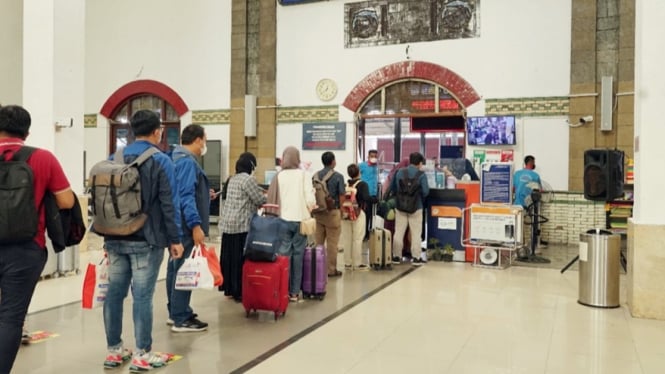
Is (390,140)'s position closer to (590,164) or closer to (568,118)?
(568,118)

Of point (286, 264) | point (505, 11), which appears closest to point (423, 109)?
point (505, 11)

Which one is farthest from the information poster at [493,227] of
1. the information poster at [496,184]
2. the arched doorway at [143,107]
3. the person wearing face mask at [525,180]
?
the arched doorway at [143,107]

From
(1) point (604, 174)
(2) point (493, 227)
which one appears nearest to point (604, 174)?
(1) point (604, 174)

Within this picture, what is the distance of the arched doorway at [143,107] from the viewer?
11.6 metres

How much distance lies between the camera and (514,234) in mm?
6617

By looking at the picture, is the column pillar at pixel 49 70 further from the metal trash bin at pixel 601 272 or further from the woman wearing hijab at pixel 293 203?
the metal trash bin at pixel 601 272

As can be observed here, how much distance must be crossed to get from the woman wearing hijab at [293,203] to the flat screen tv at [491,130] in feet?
17.2

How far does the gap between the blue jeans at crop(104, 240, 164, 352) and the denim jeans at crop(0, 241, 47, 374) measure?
593 millimetres

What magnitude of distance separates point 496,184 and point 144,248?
542 centimetres

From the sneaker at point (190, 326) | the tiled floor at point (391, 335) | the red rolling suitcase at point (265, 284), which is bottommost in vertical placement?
the tiled floor at point (391, 335)

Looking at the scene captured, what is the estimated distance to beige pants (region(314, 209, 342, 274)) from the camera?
573 cm

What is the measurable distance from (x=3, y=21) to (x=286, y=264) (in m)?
5.45

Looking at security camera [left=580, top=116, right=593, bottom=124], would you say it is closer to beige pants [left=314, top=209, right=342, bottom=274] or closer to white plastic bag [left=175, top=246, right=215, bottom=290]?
beige pants [left=314, top=209, right=342, bottom=274]

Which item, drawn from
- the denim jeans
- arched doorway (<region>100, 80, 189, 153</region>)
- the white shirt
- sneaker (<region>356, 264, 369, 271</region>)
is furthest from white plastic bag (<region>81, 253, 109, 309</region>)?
arched doorway (<region>100, 80, 189, 153</region>)
